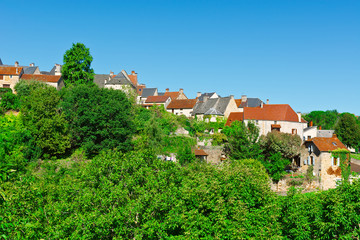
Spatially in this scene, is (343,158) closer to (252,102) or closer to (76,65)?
(252,102)

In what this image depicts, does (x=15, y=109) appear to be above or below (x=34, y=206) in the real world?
above

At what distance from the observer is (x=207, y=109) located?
59.8m

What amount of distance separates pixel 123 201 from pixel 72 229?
3072mm

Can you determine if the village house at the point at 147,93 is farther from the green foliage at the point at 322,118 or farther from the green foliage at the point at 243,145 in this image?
the green foliage at the point at 322,118

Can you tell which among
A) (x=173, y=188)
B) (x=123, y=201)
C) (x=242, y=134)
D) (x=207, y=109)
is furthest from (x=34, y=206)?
(x=207, y=109)

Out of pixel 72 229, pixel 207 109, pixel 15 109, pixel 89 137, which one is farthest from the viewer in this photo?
pixel 207 109

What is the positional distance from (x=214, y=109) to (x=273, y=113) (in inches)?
437

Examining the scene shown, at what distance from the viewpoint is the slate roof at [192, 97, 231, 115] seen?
58406 mm

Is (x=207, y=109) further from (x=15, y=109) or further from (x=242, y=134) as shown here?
(x=15, y=109)

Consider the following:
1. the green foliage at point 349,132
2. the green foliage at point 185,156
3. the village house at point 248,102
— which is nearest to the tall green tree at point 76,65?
the green foliage at point 185,156

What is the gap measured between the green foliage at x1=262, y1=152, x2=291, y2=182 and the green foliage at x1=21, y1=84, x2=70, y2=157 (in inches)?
1075

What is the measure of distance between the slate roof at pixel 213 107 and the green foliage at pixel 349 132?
3156cm

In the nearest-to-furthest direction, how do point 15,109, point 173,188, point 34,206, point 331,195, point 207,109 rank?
point 34,206 → point 173,188 → point 331,195 → point 15,109 → point 207,109

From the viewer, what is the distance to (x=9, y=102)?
44.5 metres
